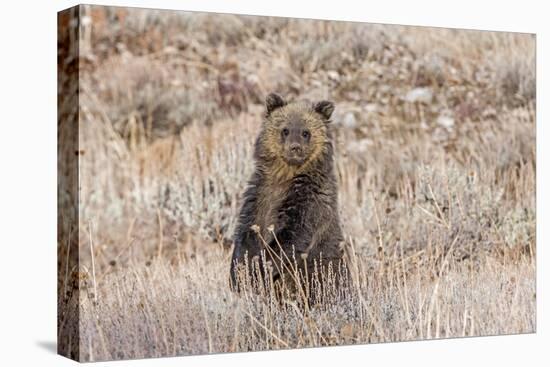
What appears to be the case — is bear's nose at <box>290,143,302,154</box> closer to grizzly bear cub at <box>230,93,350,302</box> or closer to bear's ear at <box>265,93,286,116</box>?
grizzly bear cub at <box>230,93,350,302</box>

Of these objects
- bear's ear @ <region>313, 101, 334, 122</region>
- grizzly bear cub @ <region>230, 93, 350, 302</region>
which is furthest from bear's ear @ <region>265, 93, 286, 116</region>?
bear's ear @ <region>313, 101, 334, 122</region>

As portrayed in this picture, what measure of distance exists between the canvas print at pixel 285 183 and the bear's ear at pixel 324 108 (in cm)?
1

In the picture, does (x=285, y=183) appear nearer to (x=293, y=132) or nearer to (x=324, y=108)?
(x=293, y=132)

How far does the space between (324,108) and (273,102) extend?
1.33ft

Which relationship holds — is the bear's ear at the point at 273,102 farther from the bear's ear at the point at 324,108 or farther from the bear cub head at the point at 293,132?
the bear's ear at the point at 324,108

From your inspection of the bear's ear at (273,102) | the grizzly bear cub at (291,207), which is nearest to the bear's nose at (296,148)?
the grizzly bear cub at (291,207)

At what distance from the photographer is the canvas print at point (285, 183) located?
7934 mm

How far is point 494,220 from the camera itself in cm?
935

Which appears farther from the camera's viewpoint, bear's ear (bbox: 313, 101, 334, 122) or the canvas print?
bear's ear (bbox: 313, 101, 334, 122)

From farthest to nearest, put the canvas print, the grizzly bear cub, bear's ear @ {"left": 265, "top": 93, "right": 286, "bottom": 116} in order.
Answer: bear's ear @ {"left": 265, "top": 93, "right": 286, "bottom": 116}, the grizzly bear cub, the canvas print

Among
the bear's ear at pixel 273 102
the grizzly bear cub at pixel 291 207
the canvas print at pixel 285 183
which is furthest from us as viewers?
the bear's ear at pixel 273 102

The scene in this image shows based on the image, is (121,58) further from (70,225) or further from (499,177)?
(499,177)

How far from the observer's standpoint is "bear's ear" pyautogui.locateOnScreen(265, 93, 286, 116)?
8430 mm

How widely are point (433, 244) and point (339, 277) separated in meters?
1.20
